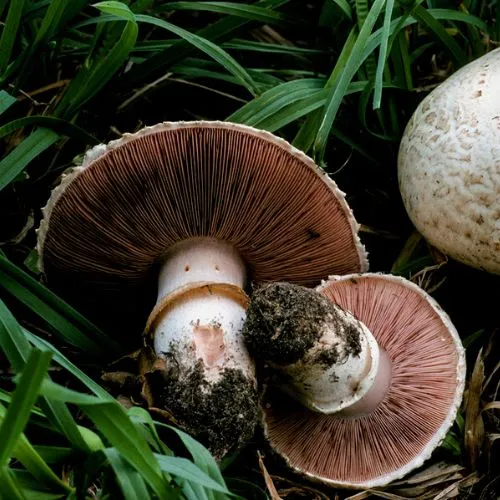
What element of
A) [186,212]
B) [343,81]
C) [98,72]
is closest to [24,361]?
[186,212]

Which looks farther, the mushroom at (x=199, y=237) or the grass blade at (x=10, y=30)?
the grass blade at (x=10, y=30)

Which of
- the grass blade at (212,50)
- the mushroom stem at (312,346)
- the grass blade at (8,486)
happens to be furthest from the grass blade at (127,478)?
the grass blade at (212,50)

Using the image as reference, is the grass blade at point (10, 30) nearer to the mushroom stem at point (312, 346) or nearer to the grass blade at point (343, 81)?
the grass blade at point (343, 81)

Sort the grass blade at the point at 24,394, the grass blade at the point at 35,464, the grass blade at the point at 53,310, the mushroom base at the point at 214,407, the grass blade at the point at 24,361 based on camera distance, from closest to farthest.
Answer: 1. the grass blade at the point at 24,394
2. the grass blade at the point at 35,464
3. the grass blade at the point at 24,361
4. the mushroom base at the point at 214,407
5. the grass blade at the point at 53,310

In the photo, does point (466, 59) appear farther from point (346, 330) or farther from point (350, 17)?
point (346, 330)

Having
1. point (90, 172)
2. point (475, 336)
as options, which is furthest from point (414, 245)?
point (90, 172)

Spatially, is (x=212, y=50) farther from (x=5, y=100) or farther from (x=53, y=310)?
(x=53, y=310)
